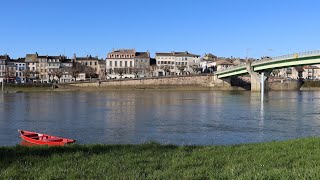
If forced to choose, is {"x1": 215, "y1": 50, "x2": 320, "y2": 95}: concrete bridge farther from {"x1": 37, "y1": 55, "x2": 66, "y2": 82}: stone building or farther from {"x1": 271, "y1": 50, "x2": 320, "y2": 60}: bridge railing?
{"x1": 37, "y1": 55, "x2": 66, "y2": 82}: stone building

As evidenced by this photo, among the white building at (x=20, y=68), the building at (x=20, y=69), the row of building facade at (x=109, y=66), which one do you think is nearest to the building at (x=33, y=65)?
the row of building facade at (x=109, y=66)

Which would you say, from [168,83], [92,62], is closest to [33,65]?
[92,62]

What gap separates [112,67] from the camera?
176 m

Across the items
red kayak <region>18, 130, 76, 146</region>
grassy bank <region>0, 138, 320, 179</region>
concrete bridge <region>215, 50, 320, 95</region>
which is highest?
concrete bridge <region>215, 50, 320, 95</region>

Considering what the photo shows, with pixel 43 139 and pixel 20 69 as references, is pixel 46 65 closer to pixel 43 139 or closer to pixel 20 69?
pixel 20 69

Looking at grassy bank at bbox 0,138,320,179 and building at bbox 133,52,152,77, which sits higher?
building at bbox 133,52,152,77

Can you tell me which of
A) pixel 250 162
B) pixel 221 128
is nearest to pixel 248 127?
pixel 221 128

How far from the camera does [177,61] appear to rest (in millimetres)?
184750

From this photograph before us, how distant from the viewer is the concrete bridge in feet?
254

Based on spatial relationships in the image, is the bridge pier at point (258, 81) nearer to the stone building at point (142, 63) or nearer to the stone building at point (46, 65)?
the stone building at point (142, 63)

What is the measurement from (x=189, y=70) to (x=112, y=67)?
3330 centimetres

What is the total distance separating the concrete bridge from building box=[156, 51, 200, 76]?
48.2 meters

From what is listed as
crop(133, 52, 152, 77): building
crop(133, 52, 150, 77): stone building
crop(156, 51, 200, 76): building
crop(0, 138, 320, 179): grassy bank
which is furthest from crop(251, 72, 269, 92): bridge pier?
crop(0, 138, 320, 179): grassy bank

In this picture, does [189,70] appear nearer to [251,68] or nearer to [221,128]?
[251,68]
